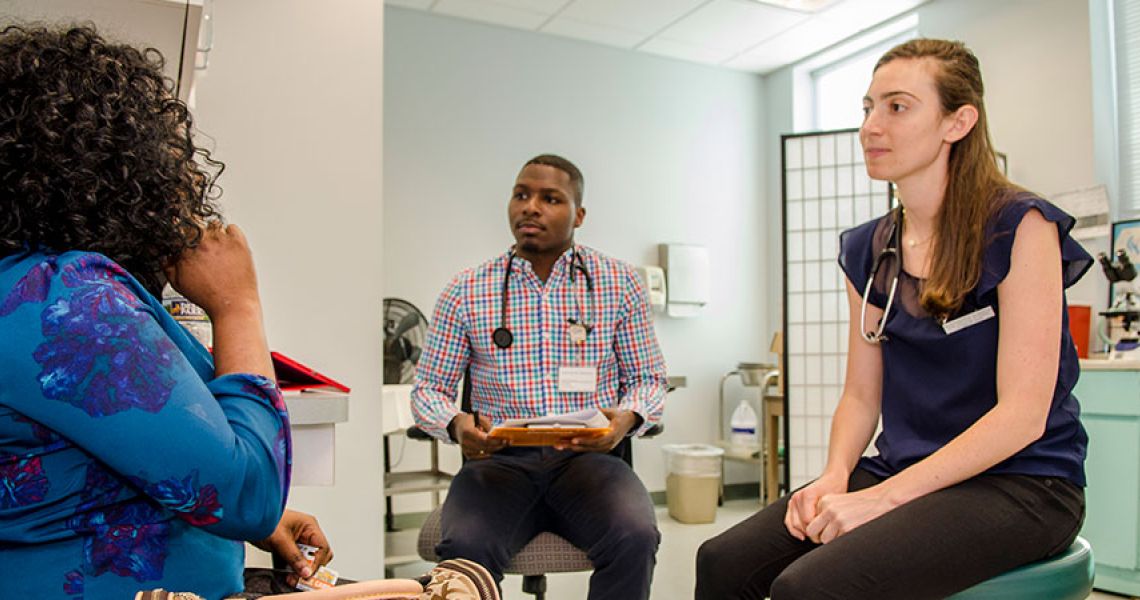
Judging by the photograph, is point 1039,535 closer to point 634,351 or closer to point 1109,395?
point 634,351

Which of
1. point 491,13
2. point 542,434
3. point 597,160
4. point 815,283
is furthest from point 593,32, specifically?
point 542,434

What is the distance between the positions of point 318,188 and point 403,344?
1.38 meters

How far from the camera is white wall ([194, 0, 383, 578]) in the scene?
2207mm

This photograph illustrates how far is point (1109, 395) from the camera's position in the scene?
2967 millimetres

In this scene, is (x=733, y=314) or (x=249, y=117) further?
(x=733, y=314)

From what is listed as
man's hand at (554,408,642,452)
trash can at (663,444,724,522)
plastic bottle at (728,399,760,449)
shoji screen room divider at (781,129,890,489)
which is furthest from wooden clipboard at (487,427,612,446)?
plastic bottle at (728,399,760,449)

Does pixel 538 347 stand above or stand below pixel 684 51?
below

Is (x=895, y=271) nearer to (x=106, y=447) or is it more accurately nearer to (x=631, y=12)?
(x=106, y=447)

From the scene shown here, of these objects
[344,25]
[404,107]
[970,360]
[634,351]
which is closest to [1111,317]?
[634,351]

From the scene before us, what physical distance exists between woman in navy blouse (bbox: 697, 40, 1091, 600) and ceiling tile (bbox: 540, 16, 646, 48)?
11.2 ft

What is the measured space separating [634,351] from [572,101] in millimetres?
3033

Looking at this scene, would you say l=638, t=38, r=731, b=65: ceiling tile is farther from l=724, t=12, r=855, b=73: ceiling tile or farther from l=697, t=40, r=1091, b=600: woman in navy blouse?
l=697, t=40, r=1091, b=600: woman in navy blouse

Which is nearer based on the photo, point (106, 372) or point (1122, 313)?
point (106, 372)

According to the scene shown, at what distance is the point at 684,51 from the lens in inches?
201
